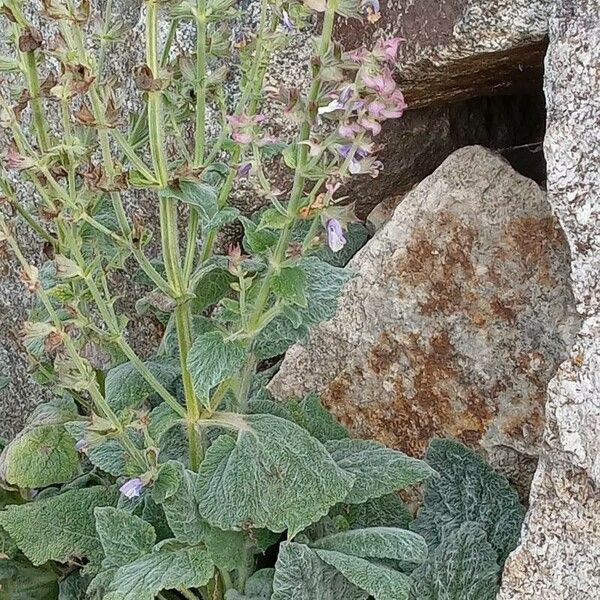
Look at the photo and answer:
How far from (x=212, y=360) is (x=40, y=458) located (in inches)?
17.5

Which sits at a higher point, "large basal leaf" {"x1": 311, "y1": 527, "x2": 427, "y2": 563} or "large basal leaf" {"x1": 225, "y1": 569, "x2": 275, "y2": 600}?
"large basal leaf" {"x1": 311, "y1": 527, "x2": 427, "y2": 563}

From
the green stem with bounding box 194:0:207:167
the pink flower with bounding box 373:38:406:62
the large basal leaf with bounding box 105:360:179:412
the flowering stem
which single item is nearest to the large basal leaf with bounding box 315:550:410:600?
the flowering stem

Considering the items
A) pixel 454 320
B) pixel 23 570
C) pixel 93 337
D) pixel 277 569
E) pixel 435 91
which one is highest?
pixel 435 91

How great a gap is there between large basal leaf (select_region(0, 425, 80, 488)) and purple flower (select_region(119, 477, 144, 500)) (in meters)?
0.22

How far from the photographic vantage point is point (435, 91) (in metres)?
1.77

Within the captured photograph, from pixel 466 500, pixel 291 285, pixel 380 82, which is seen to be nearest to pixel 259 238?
pixel 291 285

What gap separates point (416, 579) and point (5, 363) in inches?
47.1

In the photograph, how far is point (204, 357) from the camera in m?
1.32

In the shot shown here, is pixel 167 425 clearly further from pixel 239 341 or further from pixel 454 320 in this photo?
pixel 454 320

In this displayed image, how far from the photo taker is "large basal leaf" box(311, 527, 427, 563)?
138 centimetres

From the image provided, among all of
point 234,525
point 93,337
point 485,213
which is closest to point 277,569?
point 234,525

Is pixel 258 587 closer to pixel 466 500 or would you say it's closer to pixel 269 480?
pixel 269 480

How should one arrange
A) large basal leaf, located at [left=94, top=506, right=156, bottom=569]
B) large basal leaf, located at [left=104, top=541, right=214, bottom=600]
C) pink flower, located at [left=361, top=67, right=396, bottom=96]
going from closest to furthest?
pink flower, located at [left=361, top=67, right=396, bottom=96], large basal leaf, located at [left=104, top=541, right=214, bottom=600], large basal leaf, located at [left=94, top=506, right=156, bottom=569]

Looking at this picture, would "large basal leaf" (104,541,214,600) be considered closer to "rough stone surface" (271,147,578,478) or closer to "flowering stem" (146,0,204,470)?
"flowering stem" (146,0,204,470)
